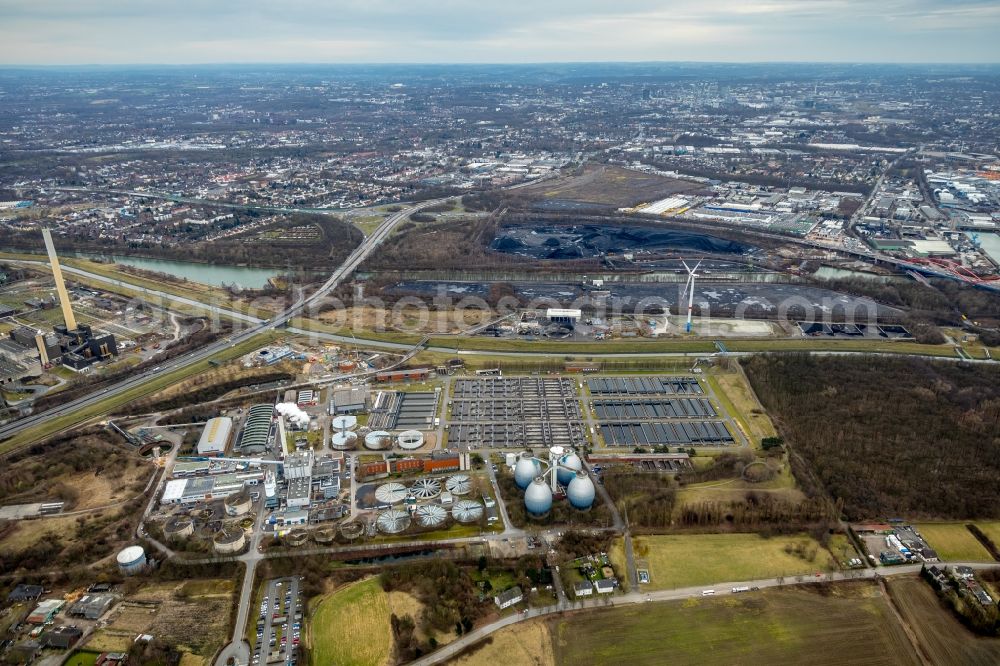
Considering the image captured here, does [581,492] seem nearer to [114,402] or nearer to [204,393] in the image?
[204,393]

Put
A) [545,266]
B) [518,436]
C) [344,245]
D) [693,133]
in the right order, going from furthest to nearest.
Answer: [693,133]
[344,245]
[545,266]
[518,436]

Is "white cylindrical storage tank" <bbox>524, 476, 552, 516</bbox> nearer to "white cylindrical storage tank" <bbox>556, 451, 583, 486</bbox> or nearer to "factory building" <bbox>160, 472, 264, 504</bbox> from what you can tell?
"white cylindrical storage tank" <bbox>556, 451, 583, 486</bbox>

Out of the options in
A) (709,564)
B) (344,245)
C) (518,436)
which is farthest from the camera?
(344,245)

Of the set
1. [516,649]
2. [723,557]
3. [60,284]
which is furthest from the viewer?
[60,284]

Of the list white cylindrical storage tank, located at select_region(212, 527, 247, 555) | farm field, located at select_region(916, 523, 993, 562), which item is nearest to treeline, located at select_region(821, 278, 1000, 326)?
farm field, located at select_region(916, 523, 993, 562)

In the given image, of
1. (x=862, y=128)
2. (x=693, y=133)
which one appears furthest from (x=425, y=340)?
(x=862, y=128)

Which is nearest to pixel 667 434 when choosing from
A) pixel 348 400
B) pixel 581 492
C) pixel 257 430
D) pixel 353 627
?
pixel 581 492

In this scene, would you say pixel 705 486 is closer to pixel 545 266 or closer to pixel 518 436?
pixel 518 436
